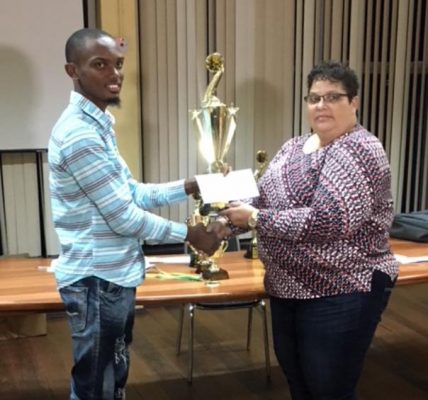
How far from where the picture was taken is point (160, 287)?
90.4 inches

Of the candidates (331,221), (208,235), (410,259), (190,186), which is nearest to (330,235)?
(331,221)

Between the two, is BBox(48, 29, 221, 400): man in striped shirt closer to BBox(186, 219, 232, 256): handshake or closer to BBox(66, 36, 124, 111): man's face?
BBox(66, 36, 124, 111): man's face

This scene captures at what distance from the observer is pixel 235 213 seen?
1.96 m

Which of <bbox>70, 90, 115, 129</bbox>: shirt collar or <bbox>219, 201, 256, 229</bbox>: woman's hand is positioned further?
<bbox>219, 201, 256, 229</bbox>: woman's hand

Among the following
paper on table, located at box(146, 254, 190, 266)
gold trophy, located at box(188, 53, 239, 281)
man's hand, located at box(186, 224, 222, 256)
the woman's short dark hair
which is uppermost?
the woman's short dark hair

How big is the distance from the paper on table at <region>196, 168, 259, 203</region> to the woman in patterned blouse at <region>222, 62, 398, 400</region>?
0.20 feet

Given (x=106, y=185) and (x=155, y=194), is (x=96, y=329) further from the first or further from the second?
(x=155, y=194)

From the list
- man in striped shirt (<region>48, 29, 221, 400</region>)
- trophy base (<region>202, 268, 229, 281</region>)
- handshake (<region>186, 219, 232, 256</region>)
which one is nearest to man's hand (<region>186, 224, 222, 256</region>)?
handshake (<region>186, 219, 232, 256</region>)

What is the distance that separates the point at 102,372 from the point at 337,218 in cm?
84

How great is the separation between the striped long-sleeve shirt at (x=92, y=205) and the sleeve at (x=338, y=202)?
1.29ft

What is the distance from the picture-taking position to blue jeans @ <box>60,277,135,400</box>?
1805 millimetres

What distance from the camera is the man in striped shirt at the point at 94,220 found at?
1.74 meters

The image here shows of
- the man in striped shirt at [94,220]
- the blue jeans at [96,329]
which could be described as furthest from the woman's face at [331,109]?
the blue jeans at [96,329]

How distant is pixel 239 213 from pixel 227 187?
0.16 metres
